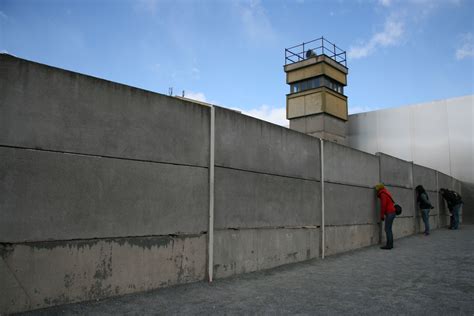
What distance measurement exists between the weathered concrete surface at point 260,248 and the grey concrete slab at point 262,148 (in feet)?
3.41

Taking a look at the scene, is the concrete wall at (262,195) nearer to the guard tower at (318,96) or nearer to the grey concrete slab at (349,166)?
the grey concrete slab at (349,166)

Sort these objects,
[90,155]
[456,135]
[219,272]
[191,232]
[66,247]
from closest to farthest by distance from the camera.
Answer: [66,247] → [90,155] → [191,232] → [219,272] → [456,135]

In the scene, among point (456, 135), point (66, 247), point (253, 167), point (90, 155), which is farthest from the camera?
point (456, 135)

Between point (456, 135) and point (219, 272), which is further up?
point (456, 135)

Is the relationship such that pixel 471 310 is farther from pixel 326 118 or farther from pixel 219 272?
pixel 326 118

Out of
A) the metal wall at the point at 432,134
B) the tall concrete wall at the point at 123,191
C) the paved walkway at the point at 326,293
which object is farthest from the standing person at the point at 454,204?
the tall concrete wall at the point at 123,191

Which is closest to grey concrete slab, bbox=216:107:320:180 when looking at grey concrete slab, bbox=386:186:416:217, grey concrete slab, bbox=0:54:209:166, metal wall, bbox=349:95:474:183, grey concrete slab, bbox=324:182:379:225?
grey concrete slab, bbox=0:54:209:166

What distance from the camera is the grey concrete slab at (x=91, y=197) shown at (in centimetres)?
353

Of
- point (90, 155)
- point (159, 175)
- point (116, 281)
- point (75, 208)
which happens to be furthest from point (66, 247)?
point (159, 175)

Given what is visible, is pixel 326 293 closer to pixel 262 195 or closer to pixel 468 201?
pixel 262 195

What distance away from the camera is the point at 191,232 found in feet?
16.4

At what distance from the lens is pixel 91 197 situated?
401 centimetres

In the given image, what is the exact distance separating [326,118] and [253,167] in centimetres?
1422

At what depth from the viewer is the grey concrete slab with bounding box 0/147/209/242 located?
3.53 m
